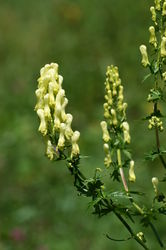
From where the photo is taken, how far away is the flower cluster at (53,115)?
2.48m

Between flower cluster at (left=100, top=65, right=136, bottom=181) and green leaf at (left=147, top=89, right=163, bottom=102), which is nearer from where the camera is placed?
green leaf at (left=147, top=89, right=163, bottom=102)

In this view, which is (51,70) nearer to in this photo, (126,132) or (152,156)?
(126,132)

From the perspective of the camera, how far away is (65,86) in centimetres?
999

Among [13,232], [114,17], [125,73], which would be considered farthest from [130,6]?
[13,232]

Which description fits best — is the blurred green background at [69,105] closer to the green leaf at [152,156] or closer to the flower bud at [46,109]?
the green leaf at [152,156]

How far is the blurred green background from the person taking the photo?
6797 mm

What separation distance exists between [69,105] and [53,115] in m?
7.21

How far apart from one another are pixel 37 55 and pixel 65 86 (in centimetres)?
153

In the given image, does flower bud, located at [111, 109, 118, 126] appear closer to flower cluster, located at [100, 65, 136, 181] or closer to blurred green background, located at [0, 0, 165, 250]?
flower cluster, located at [100, 65, 136, 181]

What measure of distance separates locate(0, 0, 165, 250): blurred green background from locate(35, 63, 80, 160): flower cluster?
328cm

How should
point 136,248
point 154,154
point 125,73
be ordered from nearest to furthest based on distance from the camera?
point 154,154
point 136,248
point 125,73

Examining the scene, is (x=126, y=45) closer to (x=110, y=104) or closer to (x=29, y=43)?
(x=29, y=43)

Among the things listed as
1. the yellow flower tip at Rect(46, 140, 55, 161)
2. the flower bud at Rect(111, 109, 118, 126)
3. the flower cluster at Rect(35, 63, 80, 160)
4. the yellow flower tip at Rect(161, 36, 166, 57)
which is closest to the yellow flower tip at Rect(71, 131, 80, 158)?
the flower cluster at Rect(35, 63, 80, 160)

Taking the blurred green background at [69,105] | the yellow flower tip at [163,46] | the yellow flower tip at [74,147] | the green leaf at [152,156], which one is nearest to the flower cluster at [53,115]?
the yellow flower tip at [74,147]
